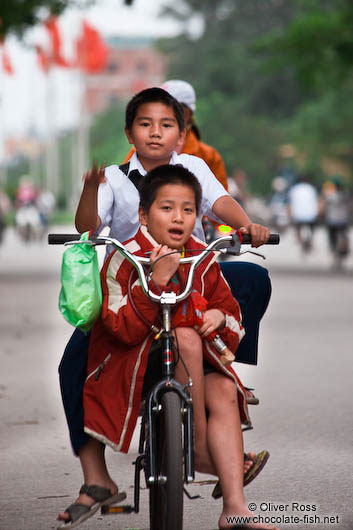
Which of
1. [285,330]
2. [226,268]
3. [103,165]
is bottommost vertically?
[285,330]

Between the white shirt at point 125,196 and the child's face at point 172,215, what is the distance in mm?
465

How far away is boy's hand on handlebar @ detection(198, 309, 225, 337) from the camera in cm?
441

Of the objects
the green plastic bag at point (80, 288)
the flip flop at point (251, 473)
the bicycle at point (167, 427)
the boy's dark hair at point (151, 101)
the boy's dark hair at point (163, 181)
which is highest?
the boy's dark hair at point (151, 101)

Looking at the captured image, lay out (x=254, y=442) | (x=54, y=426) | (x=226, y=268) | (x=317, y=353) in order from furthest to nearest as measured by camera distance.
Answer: (x=317, y=353) < (x=54, y=426) < (x=254, y=442) < (x=226, y=268)

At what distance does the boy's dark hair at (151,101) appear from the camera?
16.1 feet

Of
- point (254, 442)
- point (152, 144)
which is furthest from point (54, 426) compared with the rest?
point (152, 144)

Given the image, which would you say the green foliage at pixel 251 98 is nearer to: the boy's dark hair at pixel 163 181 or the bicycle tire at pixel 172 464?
the boy's dark hair at pixel 163 181

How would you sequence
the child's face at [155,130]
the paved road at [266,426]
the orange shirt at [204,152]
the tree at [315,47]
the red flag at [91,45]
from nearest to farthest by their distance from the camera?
the child's face at [155,130], the paved road at [266,426], the orange shirt at [204,152], the tree at [315,47], the red flag at [91,45]

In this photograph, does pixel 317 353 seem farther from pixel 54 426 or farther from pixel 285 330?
pixel 54 426

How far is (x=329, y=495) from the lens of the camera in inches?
213

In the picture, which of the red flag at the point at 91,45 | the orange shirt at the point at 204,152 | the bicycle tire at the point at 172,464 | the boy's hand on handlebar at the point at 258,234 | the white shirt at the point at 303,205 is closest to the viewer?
the bicycle tire at the point at 172,464

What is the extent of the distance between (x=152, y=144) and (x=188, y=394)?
3.54ft

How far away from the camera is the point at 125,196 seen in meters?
4.98

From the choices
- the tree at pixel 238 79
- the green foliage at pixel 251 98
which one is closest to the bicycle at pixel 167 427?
the green foliage at pixel 251 98
